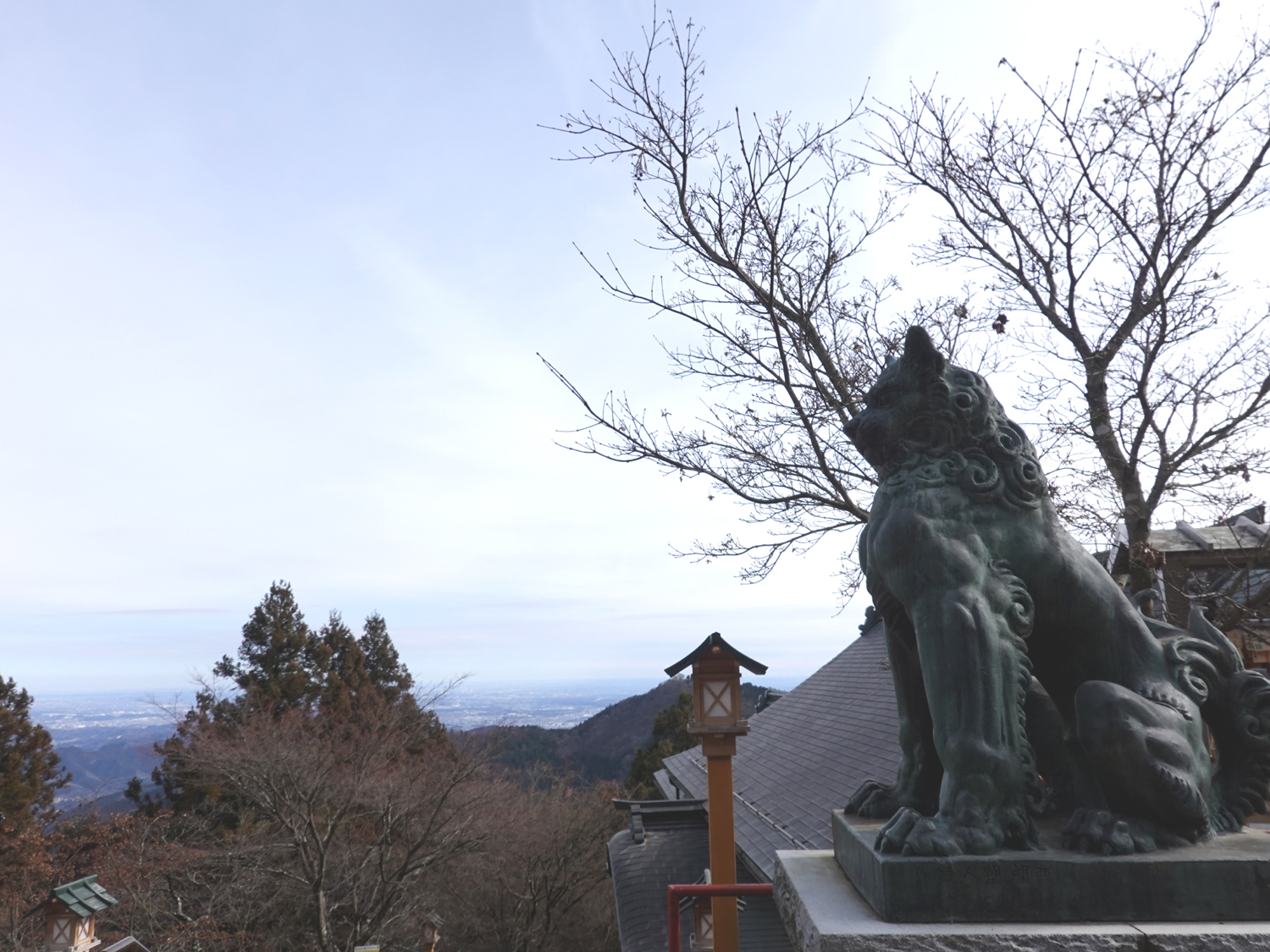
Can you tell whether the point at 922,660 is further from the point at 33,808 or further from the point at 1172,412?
the point at 33,808

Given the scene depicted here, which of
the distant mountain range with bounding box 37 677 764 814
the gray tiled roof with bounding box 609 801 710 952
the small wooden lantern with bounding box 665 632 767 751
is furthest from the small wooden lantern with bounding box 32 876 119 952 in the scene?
the distant mountain range with bounding box 37 677 764 814

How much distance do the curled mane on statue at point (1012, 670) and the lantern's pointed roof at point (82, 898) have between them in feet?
26.9

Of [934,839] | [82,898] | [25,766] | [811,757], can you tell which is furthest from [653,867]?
[25,766]

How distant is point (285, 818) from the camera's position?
12.3 m

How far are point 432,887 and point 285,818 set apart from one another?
3670 millimetres

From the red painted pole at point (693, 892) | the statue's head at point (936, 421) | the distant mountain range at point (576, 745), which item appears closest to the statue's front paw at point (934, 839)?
the statue's head at point (936, 421)

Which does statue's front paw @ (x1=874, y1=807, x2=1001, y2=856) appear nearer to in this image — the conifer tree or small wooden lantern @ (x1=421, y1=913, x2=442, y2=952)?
small wooden lantern @ (x1=421, y1=913, x2=442, y2=952)

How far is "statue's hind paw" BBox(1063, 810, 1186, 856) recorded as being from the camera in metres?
1.93

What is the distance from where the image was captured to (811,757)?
11117mm

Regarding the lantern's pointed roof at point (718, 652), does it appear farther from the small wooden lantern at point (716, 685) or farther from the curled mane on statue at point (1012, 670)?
the curled mane on statue at point (1012, 670)

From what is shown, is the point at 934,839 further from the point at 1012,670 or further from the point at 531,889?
the point at 531,889

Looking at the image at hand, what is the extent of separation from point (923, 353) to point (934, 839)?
4.55ft

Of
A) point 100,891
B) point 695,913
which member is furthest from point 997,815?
point 100,891

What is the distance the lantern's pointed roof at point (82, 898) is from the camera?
735 cm
